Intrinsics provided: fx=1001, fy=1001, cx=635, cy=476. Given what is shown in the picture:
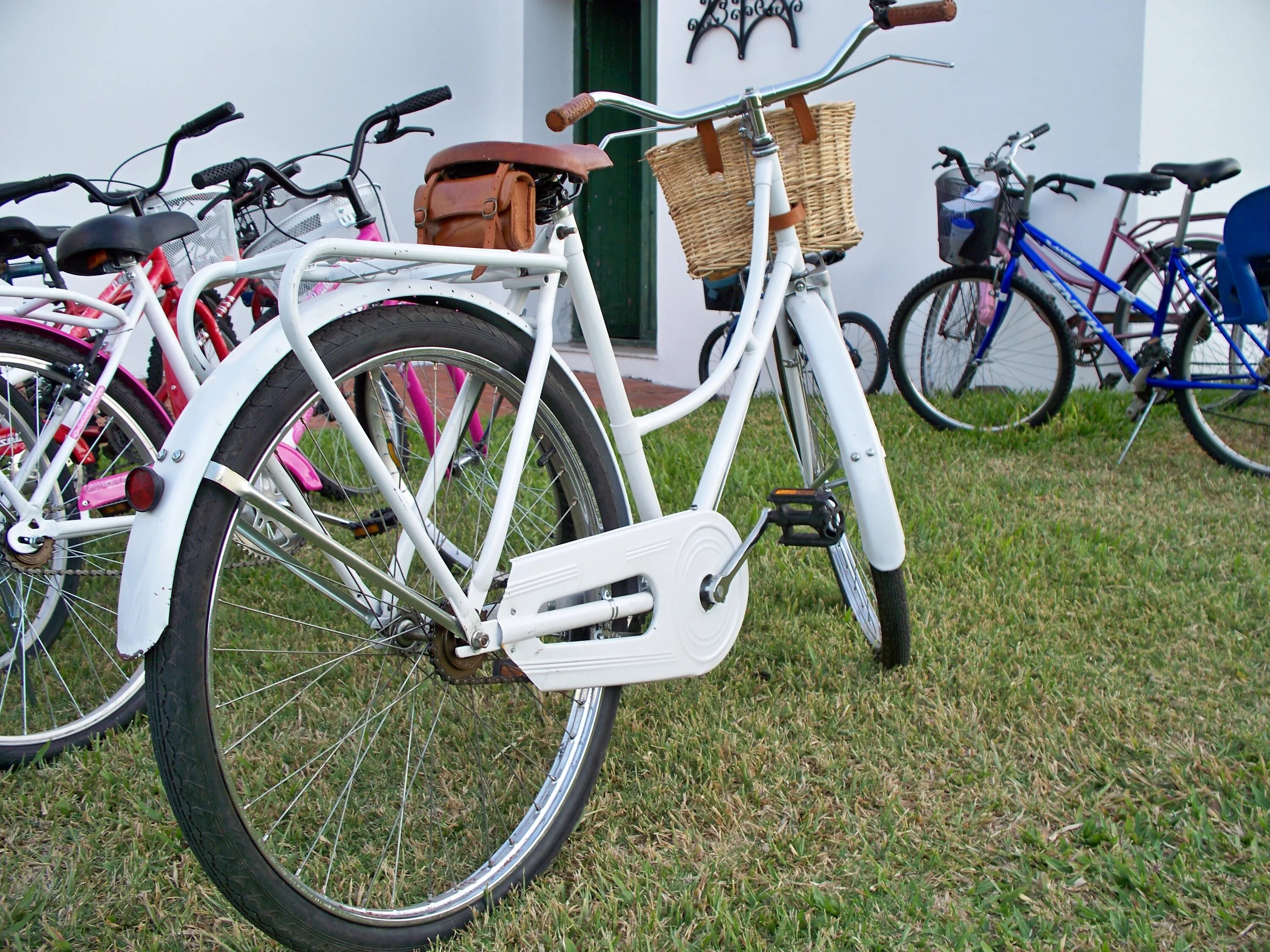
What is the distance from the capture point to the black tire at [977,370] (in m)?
4.39

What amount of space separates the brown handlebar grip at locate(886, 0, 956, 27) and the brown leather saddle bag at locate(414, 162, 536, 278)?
857 millimetres

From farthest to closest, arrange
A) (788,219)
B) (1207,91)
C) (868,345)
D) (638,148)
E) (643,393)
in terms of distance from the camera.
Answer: (638,148) → (643,393) → (868,345) → (1207,91) → (788,219)

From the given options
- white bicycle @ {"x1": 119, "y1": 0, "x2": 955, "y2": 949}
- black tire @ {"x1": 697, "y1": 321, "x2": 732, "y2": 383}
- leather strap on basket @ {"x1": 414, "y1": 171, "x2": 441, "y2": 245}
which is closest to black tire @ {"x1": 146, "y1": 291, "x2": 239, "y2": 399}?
white bicycle @ {"x1": 119, "y1": 0, "x2": 955, "y2": 949}

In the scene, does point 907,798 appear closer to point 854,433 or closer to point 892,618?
point 892,618

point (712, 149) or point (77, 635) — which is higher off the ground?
point (712, 149)

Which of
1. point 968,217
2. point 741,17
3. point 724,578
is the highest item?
point 741,17

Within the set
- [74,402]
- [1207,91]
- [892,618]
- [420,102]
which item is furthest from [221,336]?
[1207,91]

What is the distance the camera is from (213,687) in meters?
1.32

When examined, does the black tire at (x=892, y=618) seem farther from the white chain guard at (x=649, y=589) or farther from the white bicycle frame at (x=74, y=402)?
the white bicycle frame at (x=74, y=402)

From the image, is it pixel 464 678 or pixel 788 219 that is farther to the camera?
pixel 788 219

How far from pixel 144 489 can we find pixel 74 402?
3.55 feet

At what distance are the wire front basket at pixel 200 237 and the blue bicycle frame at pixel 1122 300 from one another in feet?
11.0

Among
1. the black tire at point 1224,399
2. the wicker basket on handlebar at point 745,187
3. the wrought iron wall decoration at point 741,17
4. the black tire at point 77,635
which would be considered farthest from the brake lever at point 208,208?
the wrought iron wall decoration at point 741,17

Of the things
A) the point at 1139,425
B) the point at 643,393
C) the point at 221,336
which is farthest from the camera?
the point at 643,393
